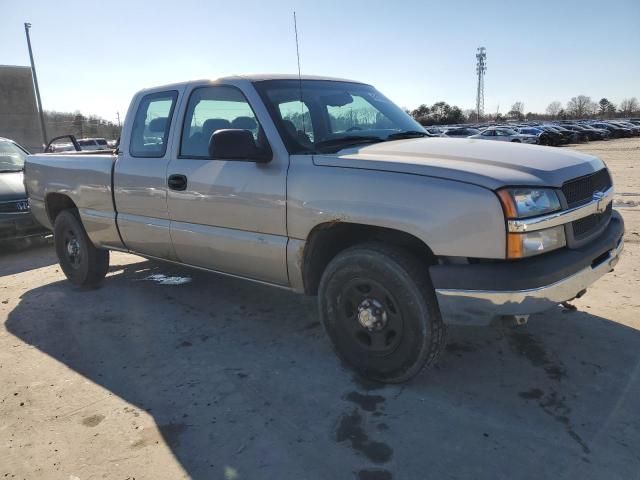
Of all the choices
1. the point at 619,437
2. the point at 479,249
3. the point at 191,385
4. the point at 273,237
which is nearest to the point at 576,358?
the point at 619,437

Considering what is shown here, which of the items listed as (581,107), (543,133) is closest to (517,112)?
(581,107)

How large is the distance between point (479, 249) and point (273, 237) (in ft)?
4.60

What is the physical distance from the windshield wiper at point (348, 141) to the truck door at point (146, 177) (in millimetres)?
1386

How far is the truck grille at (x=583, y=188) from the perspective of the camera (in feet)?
9.33

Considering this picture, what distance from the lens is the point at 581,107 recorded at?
111 meters

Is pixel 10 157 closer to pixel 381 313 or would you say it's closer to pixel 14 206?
pixel 14 206

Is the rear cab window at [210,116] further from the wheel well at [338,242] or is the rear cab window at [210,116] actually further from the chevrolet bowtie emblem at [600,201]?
the chevrolet bowtie emblem at [600,201]

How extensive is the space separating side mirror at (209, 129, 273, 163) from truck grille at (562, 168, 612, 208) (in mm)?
1786

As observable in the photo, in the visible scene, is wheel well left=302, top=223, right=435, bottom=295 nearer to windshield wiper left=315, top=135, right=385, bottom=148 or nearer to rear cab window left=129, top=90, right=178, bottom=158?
windshield wiper left=315, top=135, right=385, bottom=148

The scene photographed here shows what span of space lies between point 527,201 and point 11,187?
7.40 meters

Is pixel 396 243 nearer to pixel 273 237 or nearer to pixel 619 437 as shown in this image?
pixel 273 237

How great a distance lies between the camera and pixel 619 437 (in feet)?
8.41

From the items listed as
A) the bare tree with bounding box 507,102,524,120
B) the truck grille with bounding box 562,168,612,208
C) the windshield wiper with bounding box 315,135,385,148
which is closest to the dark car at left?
the windshield wiper with bounding box 315,135,385,148

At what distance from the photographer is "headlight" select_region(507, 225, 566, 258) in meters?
2.56
